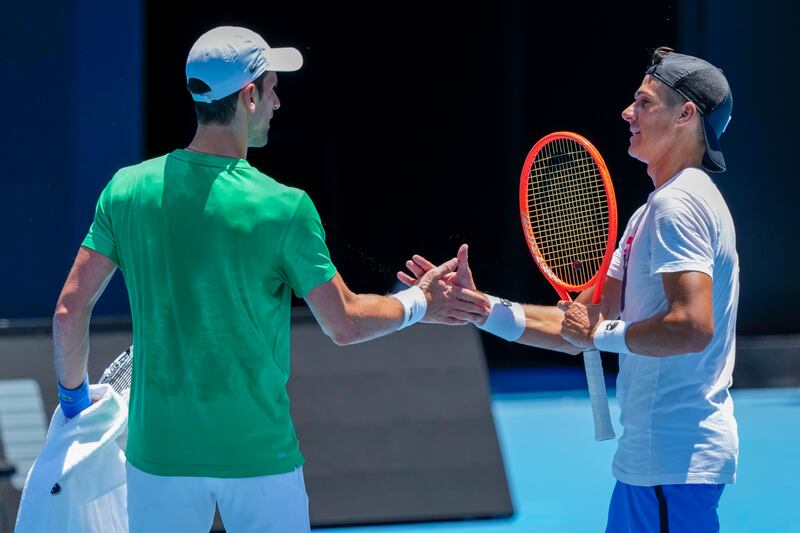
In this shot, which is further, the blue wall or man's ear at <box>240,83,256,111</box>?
the blue wall

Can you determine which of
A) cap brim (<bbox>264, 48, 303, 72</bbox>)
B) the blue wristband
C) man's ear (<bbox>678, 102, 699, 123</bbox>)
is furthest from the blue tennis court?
cap brim (<bbox>264, 48, 303, 72</bbox>)

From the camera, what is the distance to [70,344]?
104 inches

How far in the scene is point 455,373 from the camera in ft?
16.2

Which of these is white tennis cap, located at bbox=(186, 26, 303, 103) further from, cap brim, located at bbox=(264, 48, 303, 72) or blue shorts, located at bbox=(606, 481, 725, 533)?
blue shorts, located at bbox=(606, 481, 725, 533)

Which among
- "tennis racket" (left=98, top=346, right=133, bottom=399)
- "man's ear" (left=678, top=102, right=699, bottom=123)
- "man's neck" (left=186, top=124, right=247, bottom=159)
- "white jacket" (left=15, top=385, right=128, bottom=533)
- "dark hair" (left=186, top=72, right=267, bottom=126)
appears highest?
"dark hair" (left=186, top=72, right=267, bottom=126)

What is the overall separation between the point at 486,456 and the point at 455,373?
0.45 meters

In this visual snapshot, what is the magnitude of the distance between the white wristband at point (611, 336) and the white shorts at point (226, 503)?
773 millimetres

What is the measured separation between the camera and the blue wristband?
2.82 m

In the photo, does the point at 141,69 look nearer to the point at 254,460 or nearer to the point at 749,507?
the point at 749,507

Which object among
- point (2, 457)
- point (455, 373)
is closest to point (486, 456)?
point (455, 373)

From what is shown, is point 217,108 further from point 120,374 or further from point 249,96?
point 120,374

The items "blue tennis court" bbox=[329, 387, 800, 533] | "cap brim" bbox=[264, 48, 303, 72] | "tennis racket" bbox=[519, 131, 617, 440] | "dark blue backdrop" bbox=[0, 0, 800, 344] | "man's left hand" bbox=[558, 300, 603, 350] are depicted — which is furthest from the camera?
"dark blue backdrop" bbox=[0, 0, 800, 344]

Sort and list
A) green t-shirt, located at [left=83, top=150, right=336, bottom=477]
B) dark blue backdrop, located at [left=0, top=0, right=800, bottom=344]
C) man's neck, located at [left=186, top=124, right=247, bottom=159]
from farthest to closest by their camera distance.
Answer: dark blue backdrop, located at [left=0, top=0, right=800, bottom=344]
man's neck, located at [left=186, top=124, right=247, bottom=159]
green t-shirt, located at [left=83, top=150, right=336, bottom=477]

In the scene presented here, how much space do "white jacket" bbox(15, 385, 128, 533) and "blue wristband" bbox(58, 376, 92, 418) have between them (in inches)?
0.6
